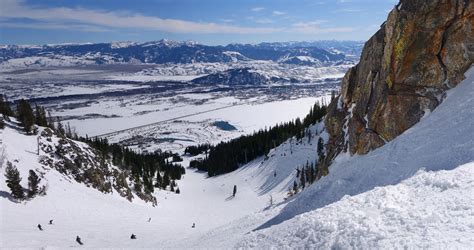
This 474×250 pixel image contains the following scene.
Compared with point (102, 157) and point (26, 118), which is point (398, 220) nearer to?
point (102, 157)

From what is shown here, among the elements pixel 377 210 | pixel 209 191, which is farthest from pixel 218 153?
pixel 377 210

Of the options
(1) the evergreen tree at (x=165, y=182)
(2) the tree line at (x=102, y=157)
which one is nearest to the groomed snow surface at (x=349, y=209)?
(2) the tree line at (x=102, y=157)

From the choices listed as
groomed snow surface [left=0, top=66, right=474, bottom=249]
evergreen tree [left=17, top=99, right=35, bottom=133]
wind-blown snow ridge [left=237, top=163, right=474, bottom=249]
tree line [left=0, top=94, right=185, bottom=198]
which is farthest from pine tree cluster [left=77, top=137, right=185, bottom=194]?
wind-blown snow ridge [left=237, top=163, right=474, bottom=249]

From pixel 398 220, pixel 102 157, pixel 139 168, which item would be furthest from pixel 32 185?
pixel 139 168

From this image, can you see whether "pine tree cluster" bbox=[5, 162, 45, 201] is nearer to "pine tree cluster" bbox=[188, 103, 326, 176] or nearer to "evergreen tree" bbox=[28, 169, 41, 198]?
"evergreen tree" bbox=[28, 169, 41, 198]

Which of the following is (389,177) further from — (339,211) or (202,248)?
(202,248)
